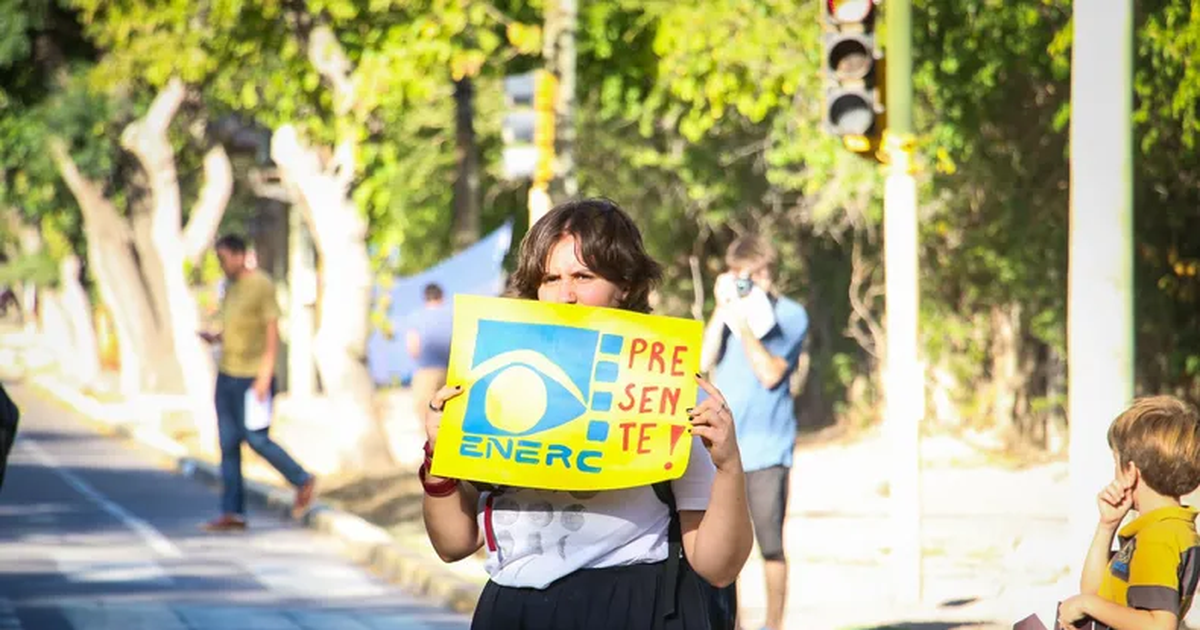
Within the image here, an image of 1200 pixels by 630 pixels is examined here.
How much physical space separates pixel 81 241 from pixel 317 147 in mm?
23366

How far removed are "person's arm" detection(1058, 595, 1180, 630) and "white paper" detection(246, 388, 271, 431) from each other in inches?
380

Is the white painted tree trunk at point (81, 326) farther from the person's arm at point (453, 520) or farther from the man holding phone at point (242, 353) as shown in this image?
the person's arm at point (453, 520)

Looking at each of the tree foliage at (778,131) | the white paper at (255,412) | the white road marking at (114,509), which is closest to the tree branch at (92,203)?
the tree foliage at (778,131)

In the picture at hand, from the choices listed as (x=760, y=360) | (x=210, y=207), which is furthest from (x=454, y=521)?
(x=210, y=207)

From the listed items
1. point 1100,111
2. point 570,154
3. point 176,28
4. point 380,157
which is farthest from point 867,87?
point 176,28

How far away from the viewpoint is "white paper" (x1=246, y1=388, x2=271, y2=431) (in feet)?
45.4

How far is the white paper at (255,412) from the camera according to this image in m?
13.8

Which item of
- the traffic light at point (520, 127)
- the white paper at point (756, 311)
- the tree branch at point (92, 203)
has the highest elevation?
the tree branch at point (92, 203)

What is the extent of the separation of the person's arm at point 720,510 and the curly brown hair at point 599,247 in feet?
0.76

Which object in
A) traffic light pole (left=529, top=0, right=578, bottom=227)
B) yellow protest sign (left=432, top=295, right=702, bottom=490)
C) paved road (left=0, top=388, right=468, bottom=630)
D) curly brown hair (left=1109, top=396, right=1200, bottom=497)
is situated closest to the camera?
yellow protest sign (left=432, top=295, right=702, bottom=490)

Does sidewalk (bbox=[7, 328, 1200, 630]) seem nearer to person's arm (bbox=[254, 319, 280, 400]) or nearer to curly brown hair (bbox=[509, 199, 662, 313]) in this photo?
person's arm (bbox=[254, 319, 280, 400])

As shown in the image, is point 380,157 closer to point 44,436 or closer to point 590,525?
point 44,436

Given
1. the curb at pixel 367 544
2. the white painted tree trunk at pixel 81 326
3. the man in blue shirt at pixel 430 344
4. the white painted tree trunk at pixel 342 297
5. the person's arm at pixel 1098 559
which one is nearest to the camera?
the person's arm at pixel 1098 559

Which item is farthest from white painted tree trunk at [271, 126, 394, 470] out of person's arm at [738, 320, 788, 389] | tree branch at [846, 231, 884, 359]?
person's arm at [738, 320, 788, 389]
